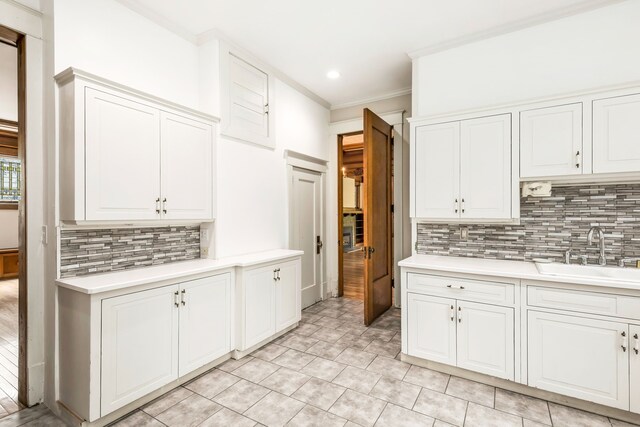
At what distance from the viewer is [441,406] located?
219 centimetres

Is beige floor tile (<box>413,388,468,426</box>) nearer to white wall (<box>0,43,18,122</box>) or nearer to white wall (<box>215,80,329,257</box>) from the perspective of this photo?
white wall (<box>215,80,329,257</box>)

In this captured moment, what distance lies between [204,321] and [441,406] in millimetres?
1948

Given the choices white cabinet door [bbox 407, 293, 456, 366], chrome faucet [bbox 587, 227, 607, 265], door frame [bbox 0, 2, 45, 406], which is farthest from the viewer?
white cabinet door [bbox 407, 293, 456, 366]

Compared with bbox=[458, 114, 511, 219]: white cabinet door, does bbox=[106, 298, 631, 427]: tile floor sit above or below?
below

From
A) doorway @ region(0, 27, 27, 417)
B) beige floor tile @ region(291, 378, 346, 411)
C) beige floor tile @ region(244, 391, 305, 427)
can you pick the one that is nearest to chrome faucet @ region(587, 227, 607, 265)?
beige floor tile @ region(291, 378, 346, 411)

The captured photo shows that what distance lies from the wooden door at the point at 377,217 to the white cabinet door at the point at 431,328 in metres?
0.89

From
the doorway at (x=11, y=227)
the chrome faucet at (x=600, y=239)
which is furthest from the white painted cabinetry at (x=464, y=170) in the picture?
the doorway at (x=11, y=227)

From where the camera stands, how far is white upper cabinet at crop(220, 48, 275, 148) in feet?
10.2

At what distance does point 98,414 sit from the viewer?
6.31ft

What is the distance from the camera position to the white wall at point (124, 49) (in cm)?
220

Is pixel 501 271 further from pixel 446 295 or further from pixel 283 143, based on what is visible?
pixel 283 143

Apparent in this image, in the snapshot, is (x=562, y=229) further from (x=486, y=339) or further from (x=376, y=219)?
(x=376, y=219)

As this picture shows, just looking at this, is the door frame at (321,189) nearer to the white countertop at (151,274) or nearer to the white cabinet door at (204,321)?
the white countertop at (151,274)

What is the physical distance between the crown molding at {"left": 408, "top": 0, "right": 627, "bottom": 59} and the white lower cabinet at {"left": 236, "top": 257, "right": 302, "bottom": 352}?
2.71 metres
